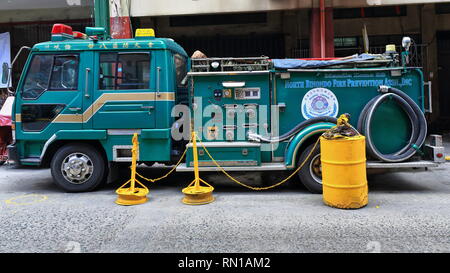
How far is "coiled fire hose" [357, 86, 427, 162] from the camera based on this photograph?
6.27m

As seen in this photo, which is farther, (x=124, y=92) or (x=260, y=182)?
(x=260, y=182)

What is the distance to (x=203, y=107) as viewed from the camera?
6.67m

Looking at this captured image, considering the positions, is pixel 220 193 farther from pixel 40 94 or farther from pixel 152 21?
pixel 152 21

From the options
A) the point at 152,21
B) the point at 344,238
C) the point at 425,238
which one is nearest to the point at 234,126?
the point at 344,238

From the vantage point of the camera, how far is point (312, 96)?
6555 mm

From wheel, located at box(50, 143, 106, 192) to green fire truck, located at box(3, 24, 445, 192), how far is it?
0.02 m

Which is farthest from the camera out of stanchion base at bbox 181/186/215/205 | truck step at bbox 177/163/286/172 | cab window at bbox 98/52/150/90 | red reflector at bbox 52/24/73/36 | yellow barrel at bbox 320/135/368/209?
red reflector at bbox 52/24/73/36

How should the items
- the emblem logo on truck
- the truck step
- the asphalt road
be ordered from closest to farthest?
1. the asphalt road
2. the truck step
3. the emblem logo on truck

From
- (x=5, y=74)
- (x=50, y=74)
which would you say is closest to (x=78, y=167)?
(x=50, y=74)

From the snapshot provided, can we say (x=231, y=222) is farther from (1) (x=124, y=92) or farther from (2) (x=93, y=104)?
(2) (x=93, y=104)

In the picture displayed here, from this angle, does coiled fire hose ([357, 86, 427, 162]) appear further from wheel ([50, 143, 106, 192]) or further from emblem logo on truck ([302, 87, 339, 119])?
wheel ([50, 143, 106, 192])

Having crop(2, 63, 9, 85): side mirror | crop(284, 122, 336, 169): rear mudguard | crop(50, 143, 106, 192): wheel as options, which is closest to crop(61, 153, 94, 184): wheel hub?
crop(50, 143, 106, 192): wheel

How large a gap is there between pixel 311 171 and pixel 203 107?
219cm

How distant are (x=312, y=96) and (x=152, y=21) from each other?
33.0 ft
